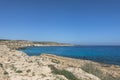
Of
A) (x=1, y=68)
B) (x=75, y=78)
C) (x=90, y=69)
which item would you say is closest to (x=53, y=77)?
(x=75, y=78)

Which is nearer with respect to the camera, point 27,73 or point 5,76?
point 5,76

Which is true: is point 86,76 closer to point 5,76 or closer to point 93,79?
point 93,79

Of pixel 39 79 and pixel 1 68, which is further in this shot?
pixel 1 68

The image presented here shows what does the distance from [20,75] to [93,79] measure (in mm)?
6322

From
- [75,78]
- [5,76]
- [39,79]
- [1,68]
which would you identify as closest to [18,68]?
[1,68]

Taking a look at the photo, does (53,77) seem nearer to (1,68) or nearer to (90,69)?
(1,68)

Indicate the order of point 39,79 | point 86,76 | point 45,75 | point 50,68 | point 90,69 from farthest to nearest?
point 90,69 → point 50,68 → point 86,76 → point 45,75 → point 39,79

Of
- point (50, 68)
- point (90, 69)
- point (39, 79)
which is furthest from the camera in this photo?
point (90, 69)

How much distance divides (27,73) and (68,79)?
11.9 feet

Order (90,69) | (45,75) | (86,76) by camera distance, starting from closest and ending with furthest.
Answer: (45,75) < (86,76) < (90,69)

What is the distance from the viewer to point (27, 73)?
1945 centimetres

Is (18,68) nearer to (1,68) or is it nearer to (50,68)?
(1,68)

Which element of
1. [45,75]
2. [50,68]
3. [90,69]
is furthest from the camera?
[90,69]

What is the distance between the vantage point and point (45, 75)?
18812 millimetres
